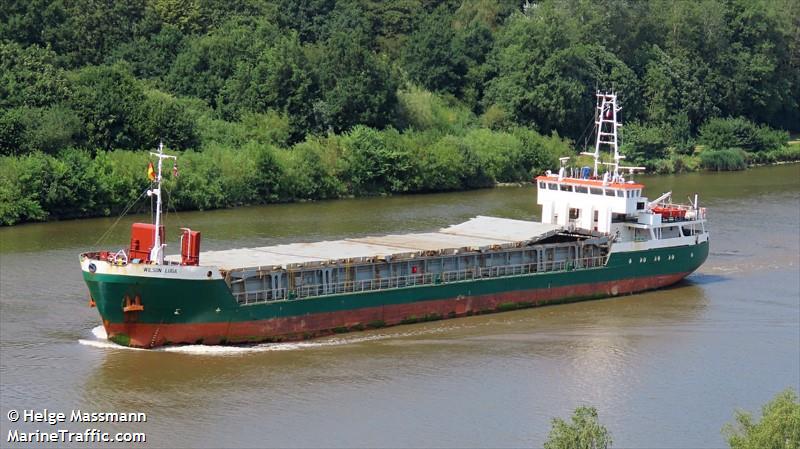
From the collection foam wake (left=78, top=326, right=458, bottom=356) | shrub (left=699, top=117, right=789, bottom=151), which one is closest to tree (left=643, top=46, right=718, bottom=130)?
shrub (left=699, top=117, right=789, bottom=151)

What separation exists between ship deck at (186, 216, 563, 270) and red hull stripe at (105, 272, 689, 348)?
1.67 metres

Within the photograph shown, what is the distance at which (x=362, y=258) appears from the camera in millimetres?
41562

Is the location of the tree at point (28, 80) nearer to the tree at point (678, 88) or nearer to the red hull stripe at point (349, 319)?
the red hull stripe at point (349, 319)

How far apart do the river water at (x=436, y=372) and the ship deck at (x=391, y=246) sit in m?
2.47

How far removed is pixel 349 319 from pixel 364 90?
38368mm

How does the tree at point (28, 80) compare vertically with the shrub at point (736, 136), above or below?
above

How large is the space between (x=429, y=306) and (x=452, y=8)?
207 ft

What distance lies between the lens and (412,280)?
140 ft

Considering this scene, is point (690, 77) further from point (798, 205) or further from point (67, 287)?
point (67, 287)

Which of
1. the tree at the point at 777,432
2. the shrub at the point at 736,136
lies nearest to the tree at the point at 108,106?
the shrub at the point at 736,136

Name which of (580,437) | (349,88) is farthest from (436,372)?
(349,88)

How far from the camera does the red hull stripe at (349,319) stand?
37.7 m

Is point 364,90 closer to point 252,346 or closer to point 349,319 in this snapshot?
point 349,319

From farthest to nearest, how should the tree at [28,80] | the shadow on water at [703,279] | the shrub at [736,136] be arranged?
1. the shrub at [736,136]
2. the tree at [28,80]
3. the shadow on water at [703,279]
